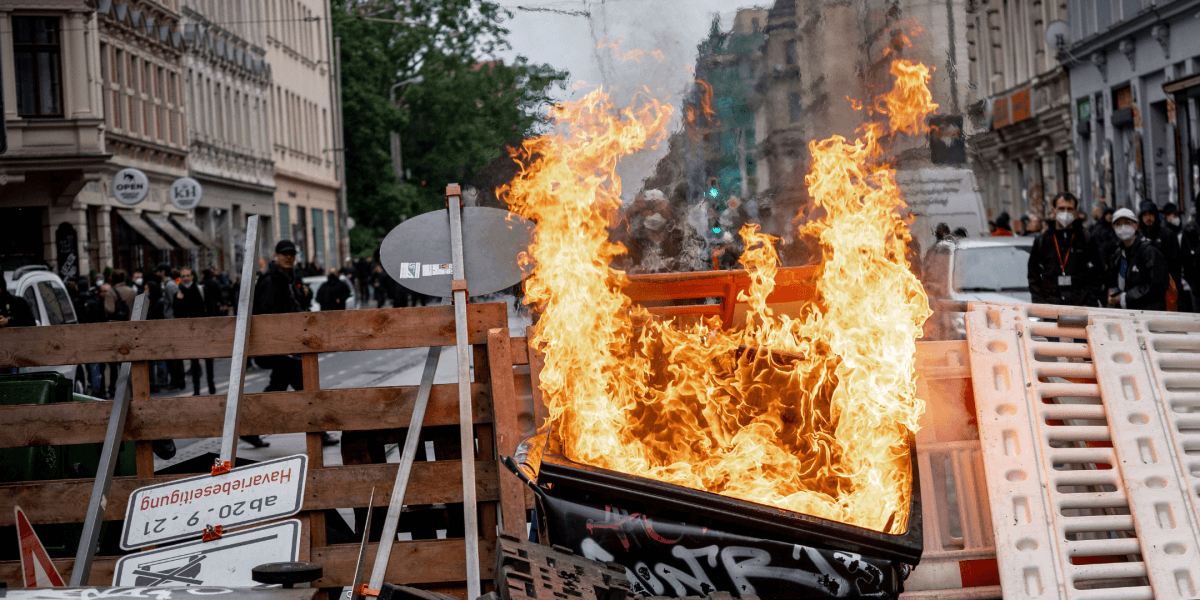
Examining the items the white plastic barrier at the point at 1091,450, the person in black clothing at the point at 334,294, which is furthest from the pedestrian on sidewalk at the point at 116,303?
the white plastic barrier at the point at 1091,450

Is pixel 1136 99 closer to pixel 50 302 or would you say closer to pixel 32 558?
pixel 50 302

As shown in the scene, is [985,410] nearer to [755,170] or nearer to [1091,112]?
[755,170]

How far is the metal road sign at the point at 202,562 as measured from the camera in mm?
5223

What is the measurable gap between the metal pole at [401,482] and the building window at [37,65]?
28.0 m

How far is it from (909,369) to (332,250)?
177ft

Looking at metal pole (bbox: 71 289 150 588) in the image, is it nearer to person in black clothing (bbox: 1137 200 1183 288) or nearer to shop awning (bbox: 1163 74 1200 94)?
person in black clothing (bbox: 1137 200 1183 288)

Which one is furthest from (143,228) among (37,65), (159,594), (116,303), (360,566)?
(159,594)

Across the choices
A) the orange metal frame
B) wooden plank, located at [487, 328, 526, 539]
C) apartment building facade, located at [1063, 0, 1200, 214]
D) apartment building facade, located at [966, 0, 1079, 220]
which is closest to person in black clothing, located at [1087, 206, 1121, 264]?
the orange metal frame

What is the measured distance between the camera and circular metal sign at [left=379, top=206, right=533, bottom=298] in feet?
19.9

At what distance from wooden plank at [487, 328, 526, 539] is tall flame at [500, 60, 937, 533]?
6.2 inches

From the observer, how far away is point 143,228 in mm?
34281

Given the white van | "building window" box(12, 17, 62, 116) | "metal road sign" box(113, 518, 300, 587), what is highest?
"building window" box(12, 17, 62, 116)

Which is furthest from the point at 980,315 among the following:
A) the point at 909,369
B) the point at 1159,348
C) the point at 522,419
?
the point at 522,419

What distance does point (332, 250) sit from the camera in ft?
189
